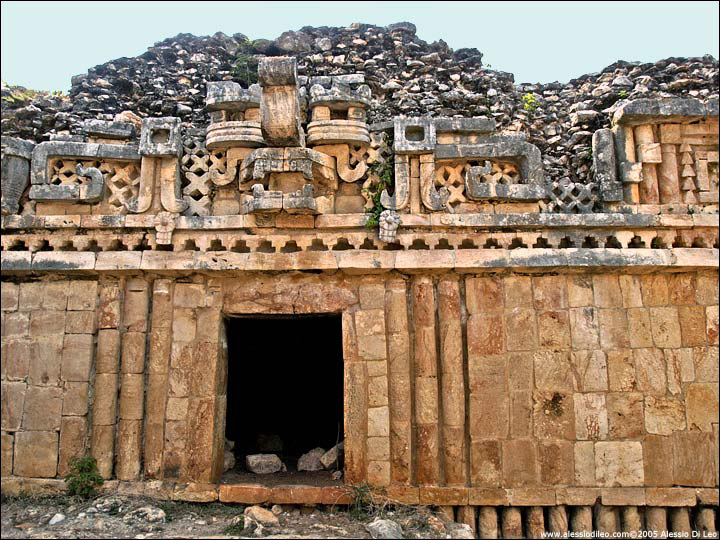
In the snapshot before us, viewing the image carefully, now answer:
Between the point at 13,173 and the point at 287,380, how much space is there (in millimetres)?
5790

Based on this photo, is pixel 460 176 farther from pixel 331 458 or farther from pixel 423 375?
pixel 331 458

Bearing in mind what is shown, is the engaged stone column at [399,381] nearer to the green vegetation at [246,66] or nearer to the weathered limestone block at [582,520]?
the weathered limestone block at [582,520]

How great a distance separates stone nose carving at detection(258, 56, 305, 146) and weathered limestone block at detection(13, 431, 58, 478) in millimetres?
4120

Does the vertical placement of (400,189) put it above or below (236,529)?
above

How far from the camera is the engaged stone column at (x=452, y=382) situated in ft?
20.5

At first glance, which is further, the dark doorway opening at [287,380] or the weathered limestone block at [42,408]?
the dark doorway opening at [287,380]

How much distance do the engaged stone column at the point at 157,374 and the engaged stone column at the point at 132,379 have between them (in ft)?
0.28

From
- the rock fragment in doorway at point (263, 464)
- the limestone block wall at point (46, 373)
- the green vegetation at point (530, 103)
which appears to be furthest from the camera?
the green vegetation at point (530, 103)

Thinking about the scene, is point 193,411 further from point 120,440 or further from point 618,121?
point 618,121

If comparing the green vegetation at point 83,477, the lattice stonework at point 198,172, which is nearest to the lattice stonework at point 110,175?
the lattice stonework at point 198,172

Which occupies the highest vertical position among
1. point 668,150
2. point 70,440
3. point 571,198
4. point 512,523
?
point 668,150

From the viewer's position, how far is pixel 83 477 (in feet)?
20.3

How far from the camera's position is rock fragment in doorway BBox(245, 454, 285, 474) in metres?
7.16

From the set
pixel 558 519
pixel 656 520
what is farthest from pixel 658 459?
pixel 558 519
